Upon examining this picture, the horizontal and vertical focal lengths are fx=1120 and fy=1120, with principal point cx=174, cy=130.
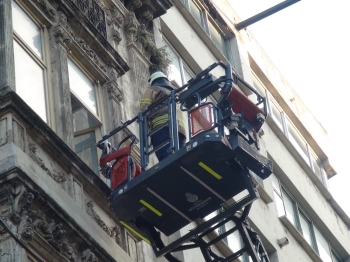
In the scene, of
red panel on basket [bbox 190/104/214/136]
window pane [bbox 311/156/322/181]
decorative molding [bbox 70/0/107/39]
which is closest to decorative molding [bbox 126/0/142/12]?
decorative molding [bbox 70/0/107/39]

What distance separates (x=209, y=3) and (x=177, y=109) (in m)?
11.4

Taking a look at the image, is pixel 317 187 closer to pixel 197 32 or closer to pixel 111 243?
pixel 197 32

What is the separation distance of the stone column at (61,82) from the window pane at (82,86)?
0.37 metres

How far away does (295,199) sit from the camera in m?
26.1

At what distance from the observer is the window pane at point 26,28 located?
49.2 ft

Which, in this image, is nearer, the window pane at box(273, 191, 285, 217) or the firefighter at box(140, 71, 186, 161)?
the firefighter at box(140, 71, 186, 161)

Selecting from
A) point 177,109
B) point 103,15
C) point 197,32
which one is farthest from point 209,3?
point 177,109

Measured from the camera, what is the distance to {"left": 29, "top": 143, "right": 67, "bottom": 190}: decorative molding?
518 inches

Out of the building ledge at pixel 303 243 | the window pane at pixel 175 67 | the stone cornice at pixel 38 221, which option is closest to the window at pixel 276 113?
the building ledge at pixel 303 243

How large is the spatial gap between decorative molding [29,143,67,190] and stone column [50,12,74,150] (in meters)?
0.77

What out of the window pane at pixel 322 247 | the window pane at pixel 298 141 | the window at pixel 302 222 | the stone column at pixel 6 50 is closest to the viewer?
the stone column at pixel 6 50

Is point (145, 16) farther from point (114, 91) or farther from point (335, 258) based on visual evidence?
point (335, 258)

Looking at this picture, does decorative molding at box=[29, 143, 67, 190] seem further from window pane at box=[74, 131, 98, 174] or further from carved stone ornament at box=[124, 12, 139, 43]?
carved stone ornament at box=[124, 12, 139, 43]

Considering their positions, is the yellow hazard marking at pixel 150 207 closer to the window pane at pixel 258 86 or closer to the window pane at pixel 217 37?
the window pane at pixel 217 37
